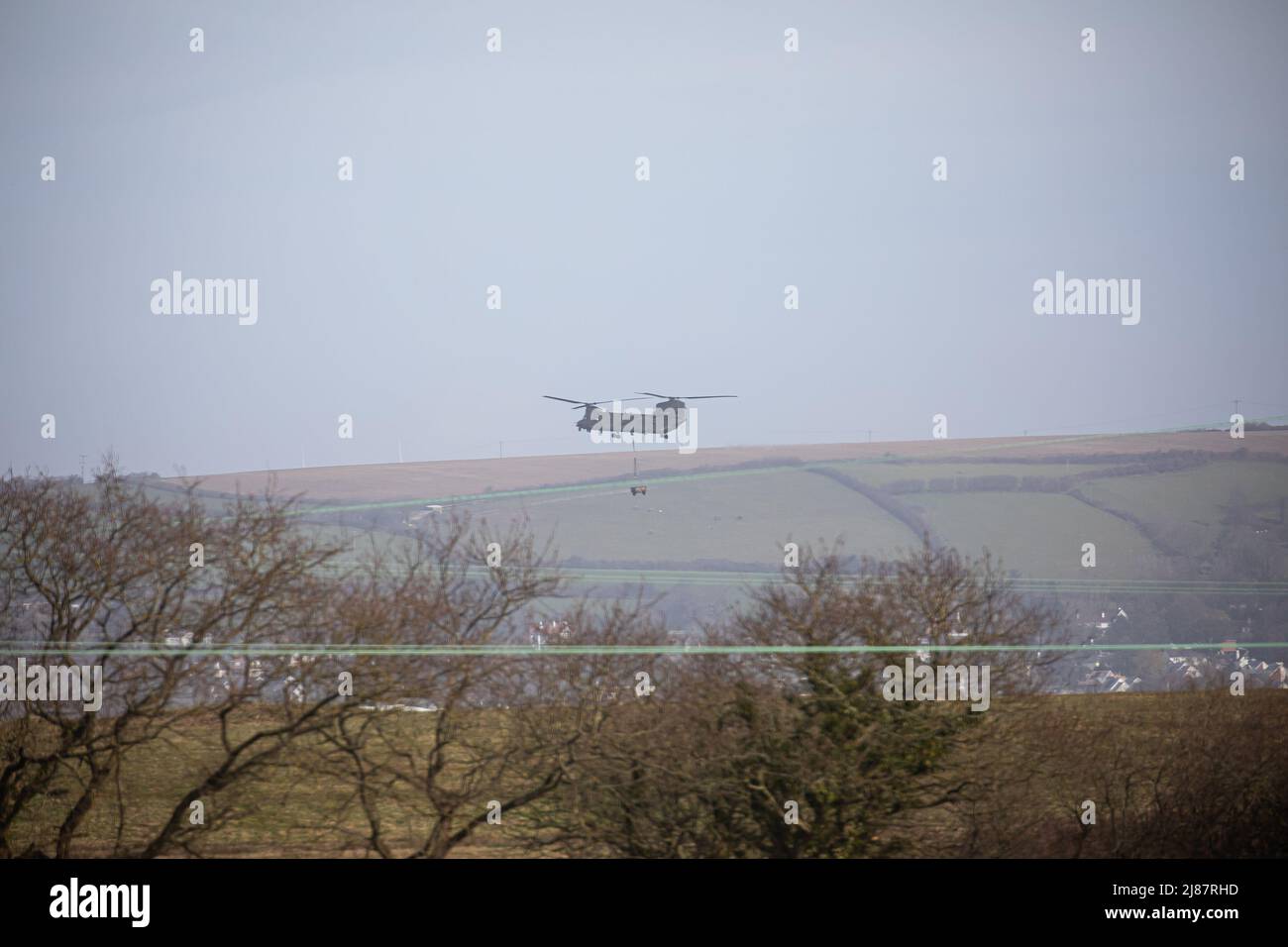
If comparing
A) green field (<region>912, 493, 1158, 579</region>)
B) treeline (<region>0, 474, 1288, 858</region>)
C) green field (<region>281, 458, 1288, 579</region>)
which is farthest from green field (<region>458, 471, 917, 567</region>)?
treeline (<region>0, 474, 1288, 858</region>)

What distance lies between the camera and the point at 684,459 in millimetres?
52438

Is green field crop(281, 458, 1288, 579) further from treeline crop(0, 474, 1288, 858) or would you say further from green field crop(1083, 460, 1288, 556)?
treeline crop(0, 474, 1288, 858)

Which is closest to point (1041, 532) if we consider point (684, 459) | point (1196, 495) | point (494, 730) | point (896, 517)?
point (896, 517)

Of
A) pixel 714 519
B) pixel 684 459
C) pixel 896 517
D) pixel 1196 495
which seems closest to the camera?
pixel 896 517

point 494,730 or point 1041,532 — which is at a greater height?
point 1041,532

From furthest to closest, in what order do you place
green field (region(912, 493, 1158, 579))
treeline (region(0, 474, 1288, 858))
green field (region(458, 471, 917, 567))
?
Result: green field (region(912, 493, 1158, 579)), green field (region(458, 471, 917, 567)), treeline (region(0, 474, 1288, 858))

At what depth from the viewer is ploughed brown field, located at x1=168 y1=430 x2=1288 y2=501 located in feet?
112

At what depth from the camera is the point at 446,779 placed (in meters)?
17.7

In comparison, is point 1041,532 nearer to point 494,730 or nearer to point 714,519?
point 714,519

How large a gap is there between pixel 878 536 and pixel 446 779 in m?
17.0

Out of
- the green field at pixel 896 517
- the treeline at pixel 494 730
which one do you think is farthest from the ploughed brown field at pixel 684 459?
the treeline at pixel 494 730

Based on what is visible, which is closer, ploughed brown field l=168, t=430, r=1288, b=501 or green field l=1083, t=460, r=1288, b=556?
ploughed brown field l=168, t=430, r=1288, b=501
